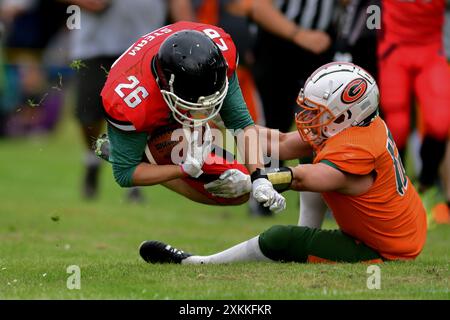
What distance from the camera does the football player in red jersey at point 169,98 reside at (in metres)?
5.35

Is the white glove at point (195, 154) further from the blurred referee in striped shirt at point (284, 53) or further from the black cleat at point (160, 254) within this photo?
the blurred referee in striped shirt at point (284, 53)

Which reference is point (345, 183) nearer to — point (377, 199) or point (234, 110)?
point (377, 199)

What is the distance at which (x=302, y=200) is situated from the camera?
6.25m

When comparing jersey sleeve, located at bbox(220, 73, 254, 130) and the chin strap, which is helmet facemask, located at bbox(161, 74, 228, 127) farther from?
the chin strap

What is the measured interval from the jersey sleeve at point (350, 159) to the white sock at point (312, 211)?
751 mm

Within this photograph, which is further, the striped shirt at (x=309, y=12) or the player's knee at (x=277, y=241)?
the striped shirt at (x=309, y=12)

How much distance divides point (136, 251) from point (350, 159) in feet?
7.73

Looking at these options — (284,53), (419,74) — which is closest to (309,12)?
(284,53)

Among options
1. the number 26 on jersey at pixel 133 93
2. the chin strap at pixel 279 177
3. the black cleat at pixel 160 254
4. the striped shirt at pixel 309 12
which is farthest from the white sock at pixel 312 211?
the striped shirt at pixel 309 12

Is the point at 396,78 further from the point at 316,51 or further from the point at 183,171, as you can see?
the point at 183,171

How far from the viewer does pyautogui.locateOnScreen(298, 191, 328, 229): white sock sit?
6188 millimetres

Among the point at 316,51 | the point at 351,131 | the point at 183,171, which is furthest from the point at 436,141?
the point at 183,171

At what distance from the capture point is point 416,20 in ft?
28.0

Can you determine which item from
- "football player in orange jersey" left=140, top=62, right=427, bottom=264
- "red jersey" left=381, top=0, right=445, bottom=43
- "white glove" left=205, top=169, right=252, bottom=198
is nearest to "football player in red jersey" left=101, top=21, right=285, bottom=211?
"white glove" left=205, top=169, right=252, bottom=198
